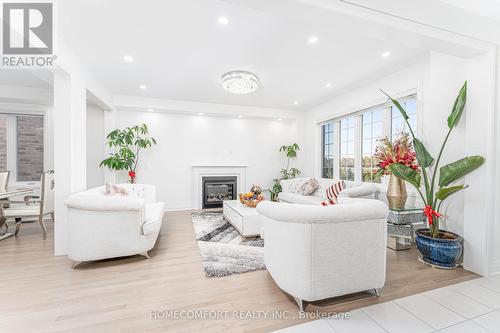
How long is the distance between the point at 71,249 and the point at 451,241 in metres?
4.35

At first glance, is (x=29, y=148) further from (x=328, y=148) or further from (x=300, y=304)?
(x=328, y=148)

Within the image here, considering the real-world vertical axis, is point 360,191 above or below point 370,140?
below

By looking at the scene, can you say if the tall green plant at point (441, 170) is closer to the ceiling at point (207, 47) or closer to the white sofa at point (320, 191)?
the white sofa at point (320, 191)

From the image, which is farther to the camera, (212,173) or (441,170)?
(212,173)

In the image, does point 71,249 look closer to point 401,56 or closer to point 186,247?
point 186,247

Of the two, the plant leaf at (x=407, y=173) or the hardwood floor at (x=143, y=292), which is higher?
the plant leaf at (x=407, y=173)

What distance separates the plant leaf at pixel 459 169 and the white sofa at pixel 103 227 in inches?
141

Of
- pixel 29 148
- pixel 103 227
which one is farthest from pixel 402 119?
pixel 29 148

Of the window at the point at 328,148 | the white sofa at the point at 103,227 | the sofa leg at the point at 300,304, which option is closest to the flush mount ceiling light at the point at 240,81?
the white sofa at the point at 103,227

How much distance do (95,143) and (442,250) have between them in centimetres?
649

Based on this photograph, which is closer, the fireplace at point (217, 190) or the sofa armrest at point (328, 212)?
the sofa armrest at point (328, 212)

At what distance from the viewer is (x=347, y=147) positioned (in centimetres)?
504

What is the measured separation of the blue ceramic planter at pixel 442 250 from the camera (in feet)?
7.82

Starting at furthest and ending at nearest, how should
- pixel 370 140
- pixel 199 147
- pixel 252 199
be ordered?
pixel 199 147 < pixel 370 140 < pixel 252 199
